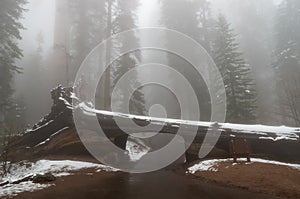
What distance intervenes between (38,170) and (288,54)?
2536cm

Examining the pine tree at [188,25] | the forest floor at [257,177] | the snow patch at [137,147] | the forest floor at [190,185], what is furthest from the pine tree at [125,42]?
the forest floor at [257,177]

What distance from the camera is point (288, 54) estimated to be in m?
27.5

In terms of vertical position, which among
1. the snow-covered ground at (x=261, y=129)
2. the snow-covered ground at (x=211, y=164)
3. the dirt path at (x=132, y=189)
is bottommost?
the dirt path at (x=132, y=189)

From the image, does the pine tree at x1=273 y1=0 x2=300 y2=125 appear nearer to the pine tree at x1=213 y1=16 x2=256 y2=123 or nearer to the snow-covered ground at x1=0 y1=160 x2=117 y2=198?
the pine tree at x1=213 y1=16 x2=256 y2=123

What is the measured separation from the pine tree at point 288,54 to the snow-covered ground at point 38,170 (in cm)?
1934

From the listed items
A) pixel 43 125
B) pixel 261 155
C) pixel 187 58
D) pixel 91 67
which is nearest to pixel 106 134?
pixel 43 125

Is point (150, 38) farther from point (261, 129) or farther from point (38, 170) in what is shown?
point (38, 170)

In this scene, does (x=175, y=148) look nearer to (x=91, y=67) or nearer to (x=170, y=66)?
(x=170, y=66)

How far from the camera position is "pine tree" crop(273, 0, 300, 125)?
84.9 feet

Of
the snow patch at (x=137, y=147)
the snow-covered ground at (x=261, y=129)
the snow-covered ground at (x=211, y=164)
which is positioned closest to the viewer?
the snow-covered ground at (x=211, y=164)

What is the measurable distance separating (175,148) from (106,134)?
1118 centimetres

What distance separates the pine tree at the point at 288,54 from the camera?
84.9 ft

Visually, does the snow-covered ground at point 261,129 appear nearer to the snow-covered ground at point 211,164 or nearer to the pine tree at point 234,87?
the snow-covered ground at point 211,164

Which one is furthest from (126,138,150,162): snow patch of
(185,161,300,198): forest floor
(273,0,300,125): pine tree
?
(273,0,300,125): pine tree
